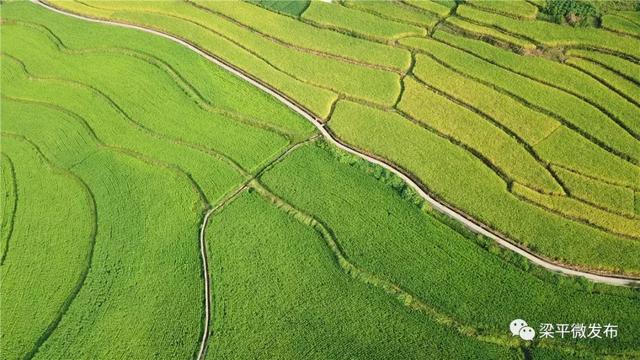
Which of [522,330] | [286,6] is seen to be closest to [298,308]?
[522,330]

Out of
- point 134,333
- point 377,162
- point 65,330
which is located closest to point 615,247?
point 377,162

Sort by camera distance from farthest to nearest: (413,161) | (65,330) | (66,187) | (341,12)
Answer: (341,12), (66,187), (413,161), (65,330)

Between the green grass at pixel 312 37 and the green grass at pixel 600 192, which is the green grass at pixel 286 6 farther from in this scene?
the green grass at pixel 600 192

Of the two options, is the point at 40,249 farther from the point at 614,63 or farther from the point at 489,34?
the point at 614,63

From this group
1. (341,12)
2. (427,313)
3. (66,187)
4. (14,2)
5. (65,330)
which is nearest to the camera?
(427,313)

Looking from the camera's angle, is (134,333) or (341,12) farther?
(341,12)

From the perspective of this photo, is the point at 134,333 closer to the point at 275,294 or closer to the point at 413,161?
the point at 275,294
